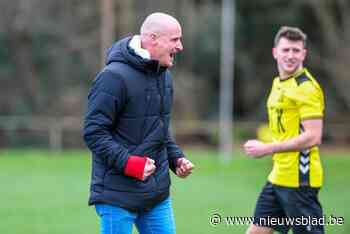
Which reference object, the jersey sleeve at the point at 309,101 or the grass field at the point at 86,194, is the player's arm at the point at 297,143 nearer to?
the jersey sleeve at the point at 309,101

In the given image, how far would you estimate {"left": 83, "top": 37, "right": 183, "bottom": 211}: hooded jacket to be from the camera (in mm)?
5750

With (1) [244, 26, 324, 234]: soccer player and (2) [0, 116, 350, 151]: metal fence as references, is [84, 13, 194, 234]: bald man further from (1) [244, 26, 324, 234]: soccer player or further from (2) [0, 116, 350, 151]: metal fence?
(2) [0, 116, 350, 151]: metal fence

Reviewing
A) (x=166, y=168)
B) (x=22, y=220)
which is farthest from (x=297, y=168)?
(x=22, y=220)

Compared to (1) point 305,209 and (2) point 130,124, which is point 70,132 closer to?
(1) point 305,209

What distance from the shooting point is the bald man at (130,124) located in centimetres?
575

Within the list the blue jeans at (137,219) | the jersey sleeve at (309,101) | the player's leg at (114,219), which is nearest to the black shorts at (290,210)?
the jersey sleeve at (309,101)

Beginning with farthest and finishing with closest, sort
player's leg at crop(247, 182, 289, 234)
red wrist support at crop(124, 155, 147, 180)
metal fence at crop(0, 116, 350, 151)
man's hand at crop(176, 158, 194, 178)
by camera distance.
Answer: metal fence at crop(0, 116, 350, 151) → player's leg at crop(247, 182, 289, 234) → man's hand at crop(176, 158, 194, 178) → red wrist support at crop(124, 155, 147, 180)

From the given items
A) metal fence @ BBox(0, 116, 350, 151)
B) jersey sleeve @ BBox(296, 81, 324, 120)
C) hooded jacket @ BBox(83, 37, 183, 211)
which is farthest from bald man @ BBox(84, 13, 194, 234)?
metal fence @ BBox(0, 116, 350, 151)

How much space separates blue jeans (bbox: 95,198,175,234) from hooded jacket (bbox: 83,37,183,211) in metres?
0.06

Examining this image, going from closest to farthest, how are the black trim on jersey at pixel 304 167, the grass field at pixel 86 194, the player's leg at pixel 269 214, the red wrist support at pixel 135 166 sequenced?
the red wrist support at pixel 135 166
the black trim on jersey at pixel 304 167
the player's leg at pixel 269 214
the grass field at pixel 86 194

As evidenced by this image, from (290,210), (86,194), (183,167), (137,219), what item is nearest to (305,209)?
(290,210)

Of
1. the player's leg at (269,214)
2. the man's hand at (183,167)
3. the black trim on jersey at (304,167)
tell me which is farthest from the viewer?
the player's leg at (269,214)

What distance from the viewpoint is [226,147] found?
89.2 feet

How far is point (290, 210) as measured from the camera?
7156 millimetres
